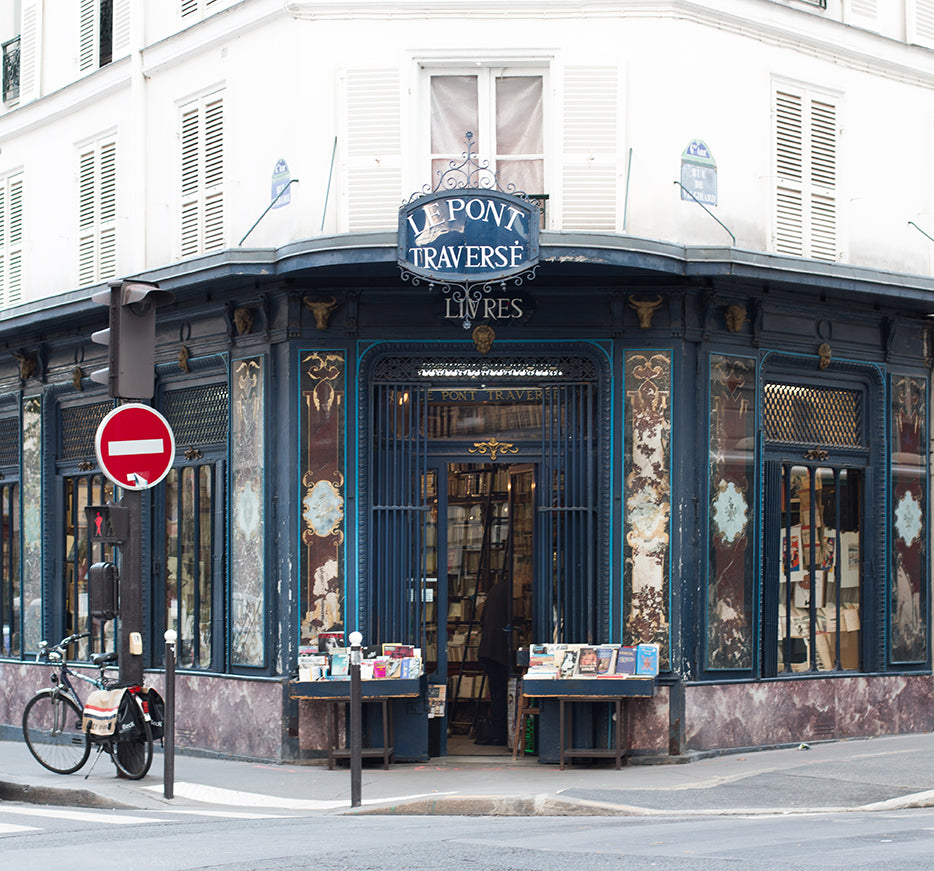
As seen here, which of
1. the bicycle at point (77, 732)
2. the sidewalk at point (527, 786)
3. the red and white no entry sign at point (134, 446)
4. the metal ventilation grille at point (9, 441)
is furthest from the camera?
the metal ventilation grille at point (9, 441)

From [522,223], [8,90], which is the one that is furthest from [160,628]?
[8,90]

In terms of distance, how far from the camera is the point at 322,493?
45.1 feet

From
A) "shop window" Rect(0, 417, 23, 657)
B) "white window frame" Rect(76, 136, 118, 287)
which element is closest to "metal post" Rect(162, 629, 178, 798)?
"white window frame" Rect(76, 136, 118, 287)

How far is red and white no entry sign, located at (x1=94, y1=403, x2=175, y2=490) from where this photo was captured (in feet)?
38.5

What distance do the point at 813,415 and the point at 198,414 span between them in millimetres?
5841

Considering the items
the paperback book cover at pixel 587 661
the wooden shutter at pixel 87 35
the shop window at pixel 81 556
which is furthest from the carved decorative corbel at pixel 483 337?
the wooden shutter at pixel 87 35

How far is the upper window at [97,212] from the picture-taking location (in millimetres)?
16664

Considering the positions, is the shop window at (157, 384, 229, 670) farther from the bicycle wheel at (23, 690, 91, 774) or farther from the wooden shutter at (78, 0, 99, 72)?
the wooden shutter at (78, 0, 99, 72)

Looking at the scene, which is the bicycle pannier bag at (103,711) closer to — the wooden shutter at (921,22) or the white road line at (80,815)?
the white road line at (80,815)

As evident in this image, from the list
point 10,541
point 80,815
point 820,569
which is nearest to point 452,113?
point 820,569

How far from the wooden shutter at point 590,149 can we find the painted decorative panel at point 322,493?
8.02ft

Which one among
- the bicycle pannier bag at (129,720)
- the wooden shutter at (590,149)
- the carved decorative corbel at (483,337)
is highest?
the wooden shutter at (590,149)

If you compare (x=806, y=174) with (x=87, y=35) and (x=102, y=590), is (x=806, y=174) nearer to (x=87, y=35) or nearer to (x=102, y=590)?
(x=102, y=590)

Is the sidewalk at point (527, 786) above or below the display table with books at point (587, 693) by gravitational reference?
below
